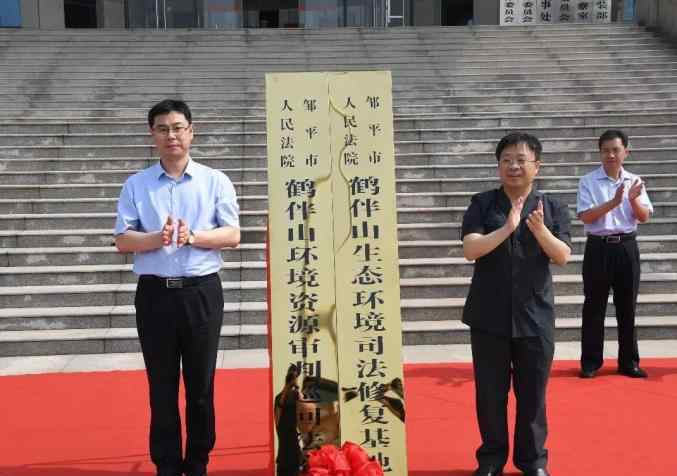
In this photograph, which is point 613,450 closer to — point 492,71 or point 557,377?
point 557,377

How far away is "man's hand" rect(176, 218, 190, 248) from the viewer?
2.71m

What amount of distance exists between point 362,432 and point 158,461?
874 mm

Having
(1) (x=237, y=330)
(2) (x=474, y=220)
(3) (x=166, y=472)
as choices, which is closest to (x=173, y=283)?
(3) (x=166, y=472)

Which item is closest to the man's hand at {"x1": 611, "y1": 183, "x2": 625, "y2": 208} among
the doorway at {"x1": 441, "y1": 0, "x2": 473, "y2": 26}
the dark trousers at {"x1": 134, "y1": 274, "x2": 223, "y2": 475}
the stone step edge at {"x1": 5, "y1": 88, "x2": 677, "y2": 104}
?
the dark trousers at {"x1": 134, "y1": 274, "x2": 223, "y2": 475}

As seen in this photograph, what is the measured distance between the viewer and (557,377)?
4.57 meters

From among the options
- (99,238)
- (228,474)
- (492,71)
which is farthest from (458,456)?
(492,71)

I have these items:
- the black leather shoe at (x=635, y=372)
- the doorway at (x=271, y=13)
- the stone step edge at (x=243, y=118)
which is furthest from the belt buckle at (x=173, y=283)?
the doorway at (x=271, y=13)

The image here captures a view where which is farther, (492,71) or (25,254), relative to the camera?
(492,71)

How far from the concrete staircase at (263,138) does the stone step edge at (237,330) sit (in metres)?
0.02

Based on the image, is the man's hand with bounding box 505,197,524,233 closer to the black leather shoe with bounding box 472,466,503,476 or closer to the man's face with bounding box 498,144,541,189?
the man's face with bounding box 498,144,541,189

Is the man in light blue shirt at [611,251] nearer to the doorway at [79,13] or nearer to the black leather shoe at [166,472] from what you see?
the black leather shoe at [166,472]

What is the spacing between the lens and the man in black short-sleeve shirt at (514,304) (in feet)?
9.62

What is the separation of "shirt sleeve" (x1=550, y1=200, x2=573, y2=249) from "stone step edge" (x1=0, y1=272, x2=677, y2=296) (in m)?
2.95

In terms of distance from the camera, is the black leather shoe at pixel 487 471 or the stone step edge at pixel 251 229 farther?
the stone step edge at pixel 251 229
